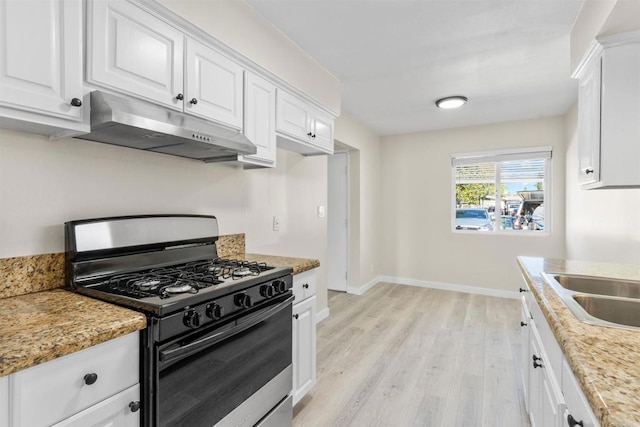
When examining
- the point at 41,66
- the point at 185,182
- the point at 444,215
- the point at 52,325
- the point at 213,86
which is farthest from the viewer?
the point at 444,215

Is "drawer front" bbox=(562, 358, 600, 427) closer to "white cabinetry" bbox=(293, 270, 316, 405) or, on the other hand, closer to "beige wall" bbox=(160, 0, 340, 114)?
"white cabinetry" bbox=(293, 270, 316, 405)

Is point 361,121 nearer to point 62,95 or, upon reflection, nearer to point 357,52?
point 357,52

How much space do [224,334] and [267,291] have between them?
298mm

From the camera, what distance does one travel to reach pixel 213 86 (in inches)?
68.4

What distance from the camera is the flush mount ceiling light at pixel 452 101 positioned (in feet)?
11.6

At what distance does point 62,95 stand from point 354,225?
389 cm

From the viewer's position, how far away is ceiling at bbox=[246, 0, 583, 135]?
206cm

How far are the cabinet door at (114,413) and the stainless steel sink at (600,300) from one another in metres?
1.52

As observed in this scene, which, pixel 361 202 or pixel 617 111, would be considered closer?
pixel 617 111

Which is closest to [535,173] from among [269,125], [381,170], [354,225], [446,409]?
[381,170]

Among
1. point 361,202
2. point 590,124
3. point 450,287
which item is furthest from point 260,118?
point 450,287

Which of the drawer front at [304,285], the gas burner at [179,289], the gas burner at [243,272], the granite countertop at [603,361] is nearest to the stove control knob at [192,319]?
the gas burner at [179,289]

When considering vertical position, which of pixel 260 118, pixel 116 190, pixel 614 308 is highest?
pixel 260 118

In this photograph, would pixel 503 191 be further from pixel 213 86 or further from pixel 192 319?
pixel 192 319
